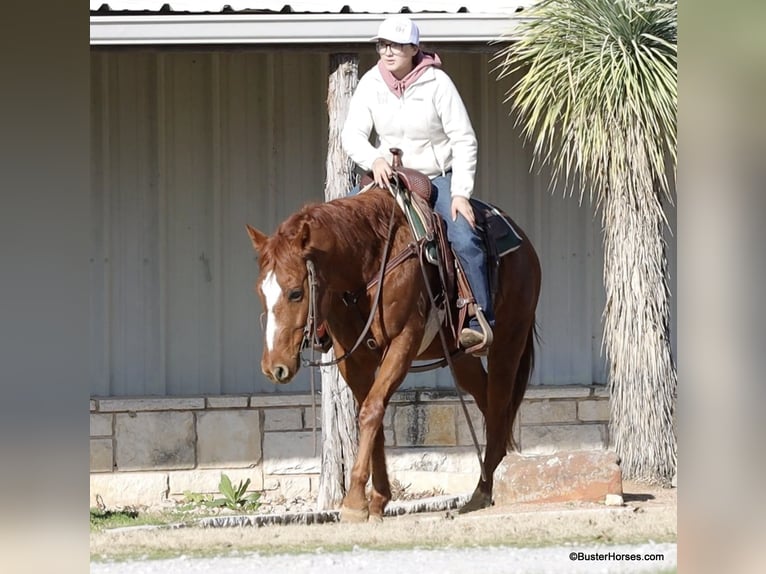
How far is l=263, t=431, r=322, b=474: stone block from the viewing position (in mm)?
9367

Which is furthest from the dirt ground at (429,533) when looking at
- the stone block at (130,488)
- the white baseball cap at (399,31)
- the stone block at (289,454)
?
the white baseball cap at (399,31)

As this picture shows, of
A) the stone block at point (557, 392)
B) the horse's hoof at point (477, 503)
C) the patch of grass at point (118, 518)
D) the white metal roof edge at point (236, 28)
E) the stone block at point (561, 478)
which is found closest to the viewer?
the stone block at point (561, 478)

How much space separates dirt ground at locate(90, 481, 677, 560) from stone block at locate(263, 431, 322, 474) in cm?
172

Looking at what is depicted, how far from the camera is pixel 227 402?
30.6 feet

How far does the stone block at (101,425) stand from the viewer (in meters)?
9.22

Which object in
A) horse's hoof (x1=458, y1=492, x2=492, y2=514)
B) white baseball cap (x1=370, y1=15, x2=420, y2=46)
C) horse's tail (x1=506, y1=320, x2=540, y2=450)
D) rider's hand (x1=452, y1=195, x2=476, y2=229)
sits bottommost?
horse's hoof (x1=458, y1=492, x2=492, y2=514)

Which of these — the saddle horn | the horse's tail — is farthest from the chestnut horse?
the horse's tail

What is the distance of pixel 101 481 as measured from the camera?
30.2ft

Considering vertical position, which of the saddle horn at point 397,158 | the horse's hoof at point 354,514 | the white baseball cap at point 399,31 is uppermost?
the white baseball cap at point 399,31

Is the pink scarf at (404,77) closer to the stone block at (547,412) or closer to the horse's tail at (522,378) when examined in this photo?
the horse's tail at (522,378)

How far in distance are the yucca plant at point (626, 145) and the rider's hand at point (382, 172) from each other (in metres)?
1.75

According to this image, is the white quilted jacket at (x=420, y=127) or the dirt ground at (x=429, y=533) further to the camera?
the white quilted jacket at (x=420, y=127)

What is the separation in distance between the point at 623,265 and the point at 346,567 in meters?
3.73

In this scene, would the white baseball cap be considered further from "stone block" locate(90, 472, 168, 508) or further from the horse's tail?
"stone block" locate(90, 472, 168, 508)
